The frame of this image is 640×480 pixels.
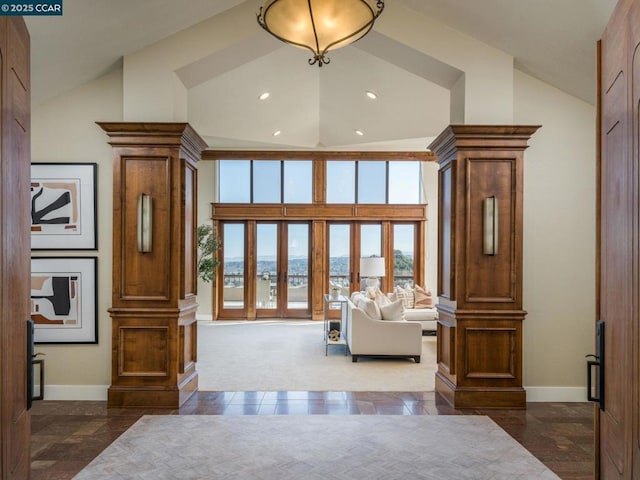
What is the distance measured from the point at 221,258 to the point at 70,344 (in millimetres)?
6440

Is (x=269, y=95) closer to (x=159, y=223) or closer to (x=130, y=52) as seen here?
(x=130, y=52)

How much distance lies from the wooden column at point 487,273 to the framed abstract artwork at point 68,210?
3316 mm

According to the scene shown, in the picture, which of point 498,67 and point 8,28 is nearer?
point 8,28

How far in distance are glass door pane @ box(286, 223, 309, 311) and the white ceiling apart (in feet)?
12.1

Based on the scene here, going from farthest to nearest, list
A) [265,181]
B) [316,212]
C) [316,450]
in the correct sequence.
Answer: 1. [265,181]
2. [316,212]
3. [316,450]

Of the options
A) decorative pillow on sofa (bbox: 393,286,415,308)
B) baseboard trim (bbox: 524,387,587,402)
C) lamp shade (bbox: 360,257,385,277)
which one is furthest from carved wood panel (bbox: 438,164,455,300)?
decorative pillow on sofa (bbox: 393,286,415,308)

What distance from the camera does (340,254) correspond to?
36.7ft

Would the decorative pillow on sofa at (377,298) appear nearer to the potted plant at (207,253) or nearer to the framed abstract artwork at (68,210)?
the potted plant at (207,253)

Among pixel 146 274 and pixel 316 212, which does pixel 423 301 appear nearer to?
pixel 316 212

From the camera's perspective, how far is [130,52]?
4.57 metres

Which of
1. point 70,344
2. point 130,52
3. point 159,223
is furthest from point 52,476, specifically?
point 130,52

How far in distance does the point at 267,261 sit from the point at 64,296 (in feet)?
21.8

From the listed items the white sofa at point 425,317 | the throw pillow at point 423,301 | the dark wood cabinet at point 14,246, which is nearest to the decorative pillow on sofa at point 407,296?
the throw pillow at point 423,301

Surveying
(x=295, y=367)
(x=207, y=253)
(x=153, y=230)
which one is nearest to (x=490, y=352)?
(x=295, y=367)
